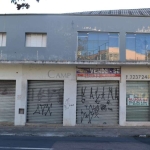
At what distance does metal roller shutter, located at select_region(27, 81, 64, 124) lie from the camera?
51.2ft

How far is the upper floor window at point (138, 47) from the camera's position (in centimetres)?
1573

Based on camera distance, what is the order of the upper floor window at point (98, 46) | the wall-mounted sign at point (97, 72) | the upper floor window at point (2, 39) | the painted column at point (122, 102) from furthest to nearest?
1. the upper floor window at point (2, 39)
2. the upper floor window at point (98, 46)
3. the wall-mounted sign at point (97, 72)
4. the painted column at point (122, 102)

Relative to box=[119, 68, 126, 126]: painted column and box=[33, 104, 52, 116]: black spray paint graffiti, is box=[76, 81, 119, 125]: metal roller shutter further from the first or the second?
box=[33, 104, 52, 116]: black spray paint graffiti

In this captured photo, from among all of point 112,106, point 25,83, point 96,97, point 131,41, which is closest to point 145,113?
point 112,106

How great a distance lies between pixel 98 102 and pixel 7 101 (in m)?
5.74

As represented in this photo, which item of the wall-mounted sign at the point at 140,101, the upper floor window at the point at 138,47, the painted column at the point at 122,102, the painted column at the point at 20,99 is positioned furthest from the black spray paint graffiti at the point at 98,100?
the painted column at the point at 20,99

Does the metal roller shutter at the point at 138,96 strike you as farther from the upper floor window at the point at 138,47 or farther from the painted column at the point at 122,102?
the upper floor window at the point at 138,47

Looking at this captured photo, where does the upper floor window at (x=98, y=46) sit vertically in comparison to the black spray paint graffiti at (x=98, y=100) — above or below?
above

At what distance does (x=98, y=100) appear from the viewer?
A: 51.2 feet

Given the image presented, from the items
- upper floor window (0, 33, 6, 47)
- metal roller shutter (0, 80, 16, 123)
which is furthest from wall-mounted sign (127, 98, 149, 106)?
upper floor window (0, 33, 6, 47)

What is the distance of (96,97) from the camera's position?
51.3ft

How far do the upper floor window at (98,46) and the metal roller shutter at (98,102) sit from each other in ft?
5.41

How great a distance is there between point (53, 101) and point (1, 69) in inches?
151

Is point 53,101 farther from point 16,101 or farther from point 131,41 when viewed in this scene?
point 131,41
